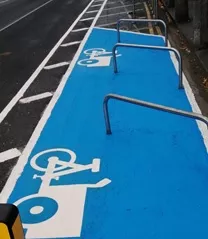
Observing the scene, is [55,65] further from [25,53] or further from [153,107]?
[153,107]

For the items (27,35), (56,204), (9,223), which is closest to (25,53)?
(27,35)

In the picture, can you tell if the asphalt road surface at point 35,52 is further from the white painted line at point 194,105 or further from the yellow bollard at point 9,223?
the yellow bollard at point 9,223

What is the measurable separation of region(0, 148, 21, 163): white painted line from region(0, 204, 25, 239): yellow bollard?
176 inches

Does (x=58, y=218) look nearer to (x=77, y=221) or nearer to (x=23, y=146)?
(x=77, y=221)

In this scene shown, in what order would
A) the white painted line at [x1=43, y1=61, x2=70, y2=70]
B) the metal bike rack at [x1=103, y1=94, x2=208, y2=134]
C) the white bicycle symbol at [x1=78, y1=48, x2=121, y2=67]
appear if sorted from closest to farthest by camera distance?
the metal bike rack at [x1=103, y1=94, x2=208, y2=134], the white bicycle symbol at [x1=78, y1=48, x2=121, y2=67], the white painted line at [x1=43, y1=61, x2=70, y2=70]

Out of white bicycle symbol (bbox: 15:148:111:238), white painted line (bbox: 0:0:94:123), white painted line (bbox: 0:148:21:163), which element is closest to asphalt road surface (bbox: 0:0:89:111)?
white painted line (bbox: 0:0:94:123)

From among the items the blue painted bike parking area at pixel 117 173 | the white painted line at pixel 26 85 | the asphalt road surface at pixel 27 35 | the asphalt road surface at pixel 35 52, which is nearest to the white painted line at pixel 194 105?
the blue painted bike parking area at pixel 117 173

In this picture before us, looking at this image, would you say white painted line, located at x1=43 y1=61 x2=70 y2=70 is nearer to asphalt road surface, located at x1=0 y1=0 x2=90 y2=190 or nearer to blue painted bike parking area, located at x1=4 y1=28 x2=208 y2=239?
asphalt road surface, located at x1=0 y1=0 x2=90 y2=190

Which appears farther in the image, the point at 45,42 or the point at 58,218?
the point at 45,42

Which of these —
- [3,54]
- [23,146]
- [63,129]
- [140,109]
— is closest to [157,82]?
[140,109]

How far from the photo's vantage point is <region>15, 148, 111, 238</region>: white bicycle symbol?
4707mm

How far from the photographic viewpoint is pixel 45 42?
1451 centimetres

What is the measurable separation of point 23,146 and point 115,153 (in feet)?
5.23

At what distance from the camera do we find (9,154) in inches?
259
